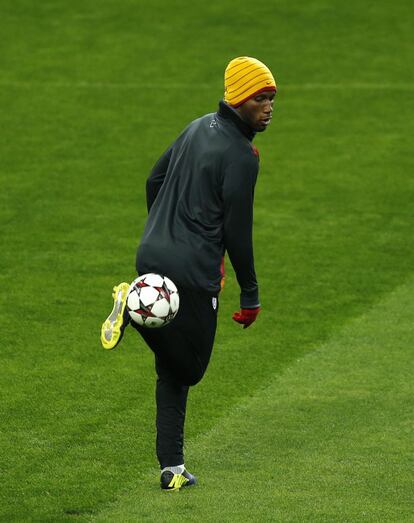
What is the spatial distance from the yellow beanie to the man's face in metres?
0.03

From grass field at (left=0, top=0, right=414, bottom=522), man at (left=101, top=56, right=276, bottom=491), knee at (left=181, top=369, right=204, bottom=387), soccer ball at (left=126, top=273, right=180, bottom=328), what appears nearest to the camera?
soccer ball at (left=126, top=273, right=180, bottom=328)

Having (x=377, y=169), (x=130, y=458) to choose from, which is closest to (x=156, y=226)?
(x=130, y=458)

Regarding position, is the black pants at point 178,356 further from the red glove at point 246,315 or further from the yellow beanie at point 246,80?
the yellow beanie at point 246,80

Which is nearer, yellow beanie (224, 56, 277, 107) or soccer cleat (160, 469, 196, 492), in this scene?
yellow beanie (224, 56, 277, 107)

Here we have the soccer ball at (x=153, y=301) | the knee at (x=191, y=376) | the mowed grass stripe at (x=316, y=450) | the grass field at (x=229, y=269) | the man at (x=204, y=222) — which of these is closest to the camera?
the soccer ball at (x=153, y=301)

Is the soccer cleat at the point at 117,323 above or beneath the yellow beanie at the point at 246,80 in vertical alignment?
beneath

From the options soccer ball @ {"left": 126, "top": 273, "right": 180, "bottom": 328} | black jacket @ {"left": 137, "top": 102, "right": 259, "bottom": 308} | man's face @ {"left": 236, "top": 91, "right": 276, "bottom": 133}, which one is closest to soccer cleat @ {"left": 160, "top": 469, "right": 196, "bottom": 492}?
soccer ball @ {"left": 126, "top": 273, "right": 180, "bottom": 328}

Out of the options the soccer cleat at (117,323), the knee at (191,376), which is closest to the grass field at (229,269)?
the knee at (191,376)

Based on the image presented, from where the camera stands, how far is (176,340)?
7.21m

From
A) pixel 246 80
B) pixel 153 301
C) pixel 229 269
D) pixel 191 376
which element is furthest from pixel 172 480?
pixel 229 269

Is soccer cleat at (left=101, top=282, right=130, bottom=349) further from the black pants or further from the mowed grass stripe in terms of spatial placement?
the mowed grass stripe

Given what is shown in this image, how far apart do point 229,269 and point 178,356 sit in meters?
5.56

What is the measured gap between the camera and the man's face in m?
7.11

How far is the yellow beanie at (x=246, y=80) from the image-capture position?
23.2ft
